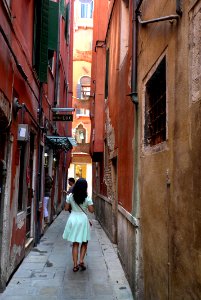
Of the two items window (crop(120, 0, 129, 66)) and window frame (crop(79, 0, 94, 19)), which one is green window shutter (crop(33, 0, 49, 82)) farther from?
window frame (crop(79, 0, 94, 19))

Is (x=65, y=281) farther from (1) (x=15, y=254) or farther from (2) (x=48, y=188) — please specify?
(2) (x=48, y=188)

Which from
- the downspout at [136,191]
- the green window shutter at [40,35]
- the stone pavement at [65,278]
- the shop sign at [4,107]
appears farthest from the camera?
the green window shutter at [40,35]

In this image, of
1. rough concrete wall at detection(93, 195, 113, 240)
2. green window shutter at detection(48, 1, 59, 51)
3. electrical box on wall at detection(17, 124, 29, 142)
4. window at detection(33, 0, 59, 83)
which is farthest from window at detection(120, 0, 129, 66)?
rough concrete wall at detection(93, 195, 113, 240)

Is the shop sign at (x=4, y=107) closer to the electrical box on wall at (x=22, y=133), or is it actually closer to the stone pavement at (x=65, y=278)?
the electrical box on wall at (x=22, y=133)

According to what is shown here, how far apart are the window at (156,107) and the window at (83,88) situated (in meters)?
26.2

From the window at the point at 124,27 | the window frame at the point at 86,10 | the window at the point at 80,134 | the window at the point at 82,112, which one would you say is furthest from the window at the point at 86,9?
the window at the point at 124,27

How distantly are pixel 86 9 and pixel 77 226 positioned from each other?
103ft

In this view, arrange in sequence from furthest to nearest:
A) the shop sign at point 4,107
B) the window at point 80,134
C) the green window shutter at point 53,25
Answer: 1. the window at point 80,134
2. the green window shutter at point 53,25
3. the shop sign at point 4,107

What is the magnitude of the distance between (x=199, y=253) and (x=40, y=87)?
7331 mm

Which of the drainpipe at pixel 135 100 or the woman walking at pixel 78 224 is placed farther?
the woman walking at pixel 78 224

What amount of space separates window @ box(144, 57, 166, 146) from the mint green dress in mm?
2314

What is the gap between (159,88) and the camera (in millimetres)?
4695

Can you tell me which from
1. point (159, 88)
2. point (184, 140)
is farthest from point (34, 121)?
point (184, 140)

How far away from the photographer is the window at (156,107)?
4.39m
